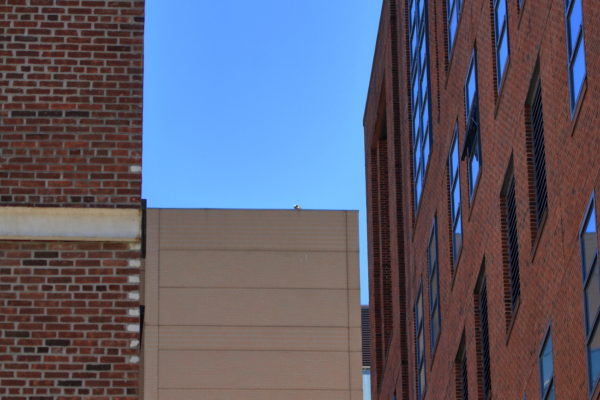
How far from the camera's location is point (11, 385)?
15367 mm

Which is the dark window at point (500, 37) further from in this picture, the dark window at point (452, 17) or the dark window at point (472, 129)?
the dark window at point (452, 17)

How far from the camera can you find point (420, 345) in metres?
45.1

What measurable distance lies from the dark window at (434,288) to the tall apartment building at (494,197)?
6 cm

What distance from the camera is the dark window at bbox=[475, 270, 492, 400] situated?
110ft

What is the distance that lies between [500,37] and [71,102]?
54.6 feet

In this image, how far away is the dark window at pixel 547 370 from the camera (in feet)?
87.3

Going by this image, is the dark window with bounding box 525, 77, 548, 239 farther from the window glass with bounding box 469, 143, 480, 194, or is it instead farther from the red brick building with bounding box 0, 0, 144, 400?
the red brick building with bounding box 0, 0, 144, 400

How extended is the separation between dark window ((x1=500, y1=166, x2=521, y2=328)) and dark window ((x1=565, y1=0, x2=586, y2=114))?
18.1 feet

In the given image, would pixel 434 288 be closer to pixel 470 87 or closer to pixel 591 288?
pixel 470 87

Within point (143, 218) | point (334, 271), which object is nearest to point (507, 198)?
point (143, 218)

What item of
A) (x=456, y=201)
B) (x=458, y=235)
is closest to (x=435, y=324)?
(x=458, y=235)

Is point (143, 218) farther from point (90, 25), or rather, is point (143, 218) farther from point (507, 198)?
point (507, 198)

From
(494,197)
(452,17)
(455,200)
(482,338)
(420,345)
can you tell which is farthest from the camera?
(420,345)

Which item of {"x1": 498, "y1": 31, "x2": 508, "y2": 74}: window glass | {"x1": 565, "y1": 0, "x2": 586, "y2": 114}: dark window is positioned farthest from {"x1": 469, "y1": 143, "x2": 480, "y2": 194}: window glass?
{"x1": 565, "y1": 0, "x2": 586, "y2": 114}: dark window
